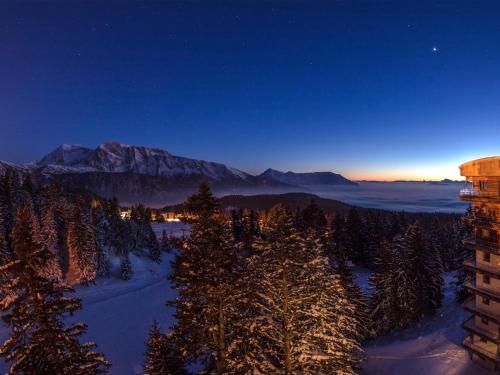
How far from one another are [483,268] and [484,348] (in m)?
5.77

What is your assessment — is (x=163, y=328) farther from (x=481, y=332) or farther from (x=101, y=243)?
(x=481, y=332)

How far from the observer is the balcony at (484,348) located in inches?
806

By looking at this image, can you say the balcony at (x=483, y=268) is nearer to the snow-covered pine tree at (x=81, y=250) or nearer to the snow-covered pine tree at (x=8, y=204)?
the snow-covered pine tree at (x=81, y=250)

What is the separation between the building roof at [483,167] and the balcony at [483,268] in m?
6.24

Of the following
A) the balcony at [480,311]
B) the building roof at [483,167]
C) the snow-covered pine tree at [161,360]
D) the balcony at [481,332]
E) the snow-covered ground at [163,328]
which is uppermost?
the building roof at [483,167]

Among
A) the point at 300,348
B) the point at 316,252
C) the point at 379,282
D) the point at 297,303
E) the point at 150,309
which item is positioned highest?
the point at 316,252

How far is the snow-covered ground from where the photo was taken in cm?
2353

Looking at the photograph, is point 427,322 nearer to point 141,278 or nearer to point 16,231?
point 16,231

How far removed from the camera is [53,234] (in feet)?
171

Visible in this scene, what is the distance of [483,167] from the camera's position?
19.7 meters

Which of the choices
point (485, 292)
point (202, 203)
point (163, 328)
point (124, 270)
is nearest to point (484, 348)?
point (485, 292)

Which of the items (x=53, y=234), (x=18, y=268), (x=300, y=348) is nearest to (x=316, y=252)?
(x=300, y=348)

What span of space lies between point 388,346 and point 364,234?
36.4m

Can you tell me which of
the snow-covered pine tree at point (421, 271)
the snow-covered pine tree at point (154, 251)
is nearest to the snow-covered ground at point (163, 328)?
the snow-covered pine tree at point (421, 271)
